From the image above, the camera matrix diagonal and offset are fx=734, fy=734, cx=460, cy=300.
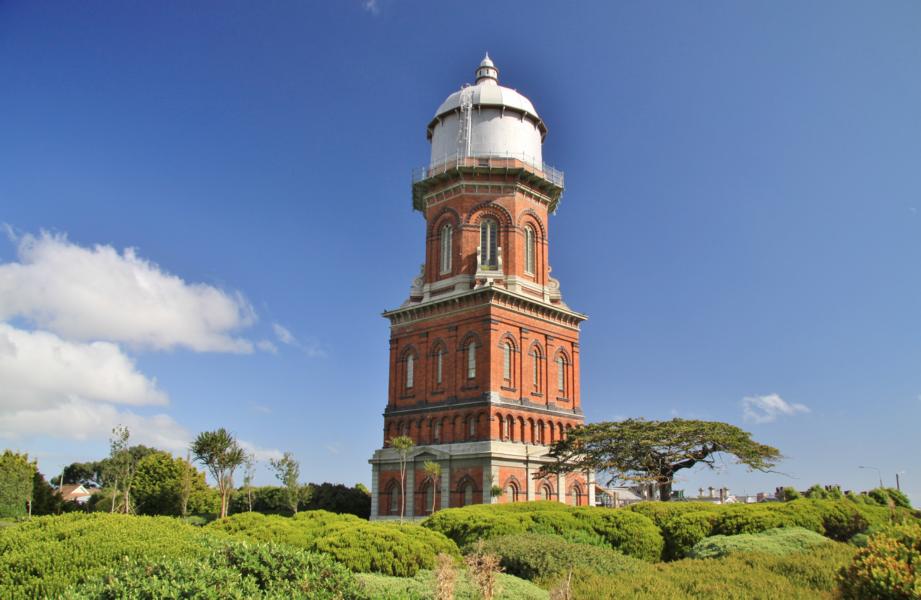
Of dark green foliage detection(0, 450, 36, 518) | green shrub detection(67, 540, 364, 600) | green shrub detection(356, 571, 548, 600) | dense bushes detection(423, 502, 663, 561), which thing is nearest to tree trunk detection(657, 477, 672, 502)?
dense bushes detection(423, 502, 663, 561)

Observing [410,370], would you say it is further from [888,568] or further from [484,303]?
[888,568]

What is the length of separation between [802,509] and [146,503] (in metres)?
52.4

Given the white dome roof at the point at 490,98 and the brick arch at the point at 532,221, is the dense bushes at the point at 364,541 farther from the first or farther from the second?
the white dome roof at the point at 490,98

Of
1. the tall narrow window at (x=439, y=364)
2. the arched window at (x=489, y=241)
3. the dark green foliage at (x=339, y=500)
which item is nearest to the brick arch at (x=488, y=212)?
the arched window at (x=489, y=241)

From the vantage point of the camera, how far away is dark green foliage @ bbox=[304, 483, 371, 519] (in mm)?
47688

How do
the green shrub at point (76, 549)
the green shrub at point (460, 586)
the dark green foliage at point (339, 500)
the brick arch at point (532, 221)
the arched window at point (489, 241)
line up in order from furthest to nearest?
the dark green foliage at point (339, 500)
the brick arch at point (532, 221)
the arched window at point (489, 241)
the green shrub at point (460, 586)
the green shrub at point (76, 549)

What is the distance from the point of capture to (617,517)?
2202 cm

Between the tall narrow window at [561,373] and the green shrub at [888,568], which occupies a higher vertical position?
the tall narrow window at [561,373]

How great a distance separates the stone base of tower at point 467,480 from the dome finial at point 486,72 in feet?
77.2

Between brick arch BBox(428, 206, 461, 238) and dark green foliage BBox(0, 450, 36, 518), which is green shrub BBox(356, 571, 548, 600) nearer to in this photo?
brick arch BBox(428, 206, 461, 238)

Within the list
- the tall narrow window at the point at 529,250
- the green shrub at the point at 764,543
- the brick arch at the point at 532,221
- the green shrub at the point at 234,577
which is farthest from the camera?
the tall narrow window at the point at 529,250

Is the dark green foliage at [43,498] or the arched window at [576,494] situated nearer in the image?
the arched window at [576,494]

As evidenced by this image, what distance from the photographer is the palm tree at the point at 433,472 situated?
37.8 metres

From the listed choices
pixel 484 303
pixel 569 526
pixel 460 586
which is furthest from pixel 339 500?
pixel 460 586
